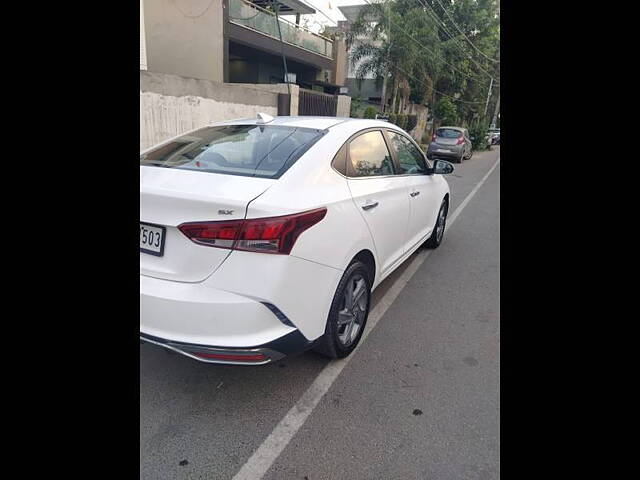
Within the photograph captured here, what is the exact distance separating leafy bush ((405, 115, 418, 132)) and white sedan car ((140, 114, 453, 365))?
75.7 feet

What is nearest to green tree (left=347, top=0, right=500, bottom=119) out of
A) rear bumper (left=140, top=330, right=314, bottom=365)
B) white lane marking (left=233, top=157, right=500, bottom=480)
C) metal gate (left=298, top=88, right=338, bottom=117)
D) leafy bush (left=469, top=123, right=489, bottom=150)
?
leafy bush (left=469, top=123, right=489, bottom=150)

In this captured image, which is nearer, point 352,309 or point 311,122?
point 352,309

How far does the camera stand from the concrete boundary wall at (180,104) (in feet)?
26.1

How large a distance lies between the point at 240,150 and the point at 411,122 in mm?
24331

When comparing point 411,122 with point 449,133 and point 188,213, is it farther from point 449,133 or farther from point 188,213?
point 188,213

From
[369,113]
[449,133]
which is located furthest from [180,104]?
[369,113]

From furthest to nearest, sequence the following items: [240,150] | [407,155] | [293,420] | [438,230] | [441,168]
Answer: [438,230] < [441,168] < [407,155] < [240,150] < [293,420]

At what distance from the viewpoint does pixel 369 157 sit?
3.29 meters
